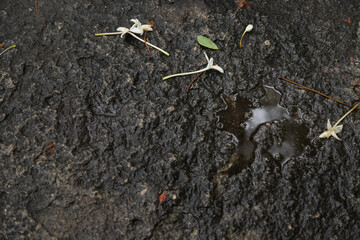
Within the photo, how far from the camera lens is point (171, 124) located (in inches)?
75.4

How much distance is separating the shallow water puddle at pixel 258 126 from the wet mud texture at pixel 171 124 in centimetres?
1

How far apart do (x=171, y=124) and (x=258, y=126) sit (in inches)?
18.5

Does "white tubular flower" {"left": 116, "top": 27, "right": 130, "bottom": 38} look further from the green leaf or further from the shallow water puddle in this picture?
the shallow water puddle

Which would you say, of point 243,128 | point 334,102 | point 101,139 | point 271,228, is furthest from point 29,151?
point 334,102

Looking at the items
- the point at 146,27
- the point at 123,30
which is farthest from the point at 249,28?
the point at 123,30

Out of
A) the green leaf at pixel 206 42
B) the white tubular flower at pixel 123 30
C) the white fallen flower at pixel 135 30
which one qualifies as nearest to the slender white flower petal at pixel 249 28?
the green leaf at pixel 206 42

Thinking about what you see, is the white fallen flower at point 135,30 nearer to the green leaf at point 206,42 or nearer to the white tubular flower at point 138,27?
the white tubular flower at point 138,27

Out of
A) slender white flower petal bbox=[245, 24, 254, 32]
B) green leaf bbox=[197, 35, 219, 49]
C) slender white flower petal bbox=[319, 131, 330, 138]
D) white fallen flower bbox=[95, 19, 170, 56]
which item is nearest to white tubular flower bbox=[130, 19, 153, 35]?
white fallen flower bbox=[95, 19, 170, 56]

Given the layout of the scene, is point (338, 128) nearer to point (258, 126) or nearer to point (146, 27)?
point (258, 126)

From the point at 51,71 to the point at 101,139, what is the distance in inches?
20.7

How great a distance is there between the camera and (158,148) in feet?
6.08

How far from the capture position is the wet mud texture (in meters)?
1.73

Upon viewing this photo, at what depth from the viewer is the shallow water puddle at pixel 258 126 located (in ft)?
6.16

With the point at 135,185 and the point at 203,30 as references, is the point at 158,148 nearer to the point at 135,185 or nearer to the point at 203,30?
the point at 135,185
